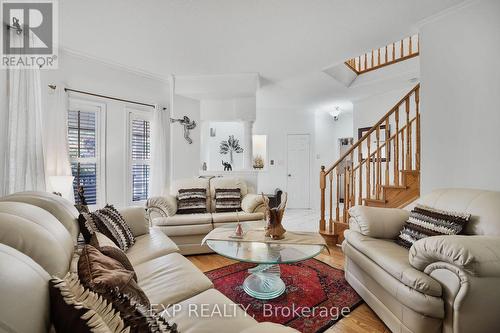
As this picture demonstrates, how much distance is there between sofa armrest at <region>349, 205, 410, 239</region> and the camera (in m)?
2.05

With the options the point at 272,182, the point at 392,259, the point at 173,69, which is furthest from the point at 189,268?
the point at 272,182

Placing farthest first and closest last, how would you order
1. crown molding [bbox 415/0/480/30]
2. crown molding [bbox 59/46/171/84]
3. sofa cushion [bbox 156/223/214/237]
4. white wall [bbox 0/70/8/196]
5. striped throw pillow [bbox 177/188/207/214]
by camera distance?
1. striped throw pillow [bbox 177/188/207/214]
2. crown molding [bbox 59/46/171/84]
3. sofa cushion [bbox 156/223/214/237]
4. white wall [bbox 0/70/8/196]
5. crown molding [bbox 415/0/480/30]

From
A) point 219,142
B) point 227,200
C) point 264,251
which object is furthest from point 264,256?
point 219,142

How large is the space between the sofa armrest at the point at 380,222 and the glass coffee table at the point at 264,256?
510 mm

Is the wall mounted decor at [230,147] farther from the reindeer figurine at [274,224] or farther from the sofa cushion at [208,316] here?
the sofa cushion at [208,316]

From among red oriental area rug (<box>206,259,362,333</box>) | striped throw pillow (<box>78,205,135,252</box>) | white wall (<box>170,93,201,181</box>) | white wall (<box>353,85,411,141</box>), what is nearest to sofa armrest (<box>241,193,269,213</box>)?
red oriental area rug (<box>206,259,362,333</box>)

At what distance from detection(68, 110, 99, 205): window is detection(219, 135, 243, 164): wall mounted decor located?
2930mm

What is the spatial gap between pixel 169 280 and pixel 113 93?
10.8 feet

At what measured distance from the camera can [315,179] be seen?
6.18 m

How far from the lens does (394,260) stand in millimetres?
1576

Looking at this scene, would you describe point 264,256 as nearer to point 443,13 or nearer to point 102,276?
point 102,276

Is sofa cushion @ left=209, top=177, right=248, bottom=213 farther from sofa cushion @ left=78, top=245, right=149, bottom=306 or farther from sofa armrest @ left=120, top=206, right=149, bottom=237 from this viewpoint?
sofa cushion @ left=78, top=245, right=149, bottom=306

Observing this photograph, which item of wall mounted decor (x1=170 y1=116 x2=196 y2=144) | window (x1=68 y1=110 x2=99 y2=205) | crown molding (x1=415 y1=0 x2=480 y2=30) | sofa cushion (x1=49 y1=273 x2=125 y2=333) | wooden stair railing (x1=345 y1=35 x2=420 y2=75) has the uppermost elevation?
wooden stair railing (x1=345 y1=35 x2=420 y2=75)

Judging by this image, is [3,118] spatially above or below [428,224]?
above
